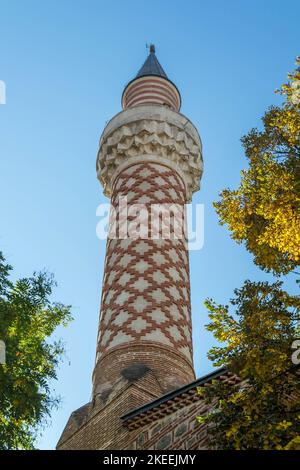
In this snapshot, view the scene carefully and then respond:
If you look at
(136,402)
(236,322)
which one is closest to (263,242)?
(236,322)

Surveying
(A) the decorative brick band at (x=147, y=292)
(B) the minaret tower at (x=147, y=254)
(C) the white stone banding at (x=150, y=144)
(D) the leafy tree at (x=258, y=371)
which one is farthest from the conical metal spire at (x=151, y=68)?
(D) the leafy tree at (x=258, y=371)

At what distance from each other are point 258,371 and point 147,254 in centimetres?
666

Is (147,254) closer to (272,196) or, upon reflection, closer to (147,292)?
(147,292)

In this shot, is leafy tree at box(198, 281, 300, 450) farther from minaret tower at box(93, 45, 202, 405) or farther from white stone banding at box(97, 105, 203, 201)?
white stone banding at box(97, 105, 203, 201)

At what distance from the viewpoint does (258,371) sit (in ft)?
19.1

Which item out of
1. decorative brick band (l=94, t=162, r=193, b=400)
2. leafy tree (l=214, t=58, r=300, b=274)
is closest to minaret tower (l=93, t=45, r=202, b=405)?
decorative brick band (l=94, t=162, r=193, b=400)

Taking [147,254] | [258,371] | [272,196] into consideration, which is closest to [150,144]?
[147,254]

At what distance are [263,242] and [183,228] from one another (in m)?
5.98

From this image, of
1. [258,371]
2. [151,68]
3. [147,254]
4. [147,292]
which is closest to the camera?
[258,371]

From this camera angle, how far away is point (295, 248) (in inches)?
270

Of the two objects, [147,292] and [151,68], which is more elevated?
[151,68]

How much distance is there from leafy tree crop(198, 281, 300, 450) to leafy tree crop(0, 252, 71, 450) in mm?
2159

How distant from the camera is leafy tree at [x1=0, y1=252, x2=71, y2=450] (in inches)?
286

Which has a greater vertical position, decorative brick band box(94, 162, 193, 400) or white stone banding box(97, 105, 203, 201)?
white stone banding box(97, 105, 203, 201)
